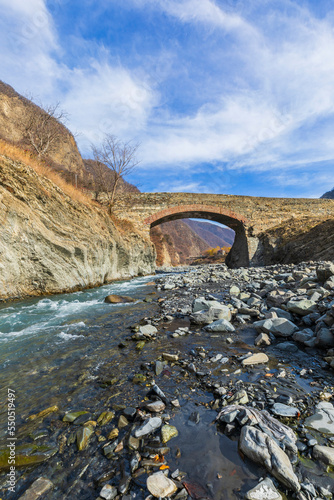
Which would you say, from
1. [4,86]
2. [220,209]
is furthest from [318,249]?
[4,86]

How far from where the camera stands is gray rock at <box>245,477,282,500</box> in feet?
4.28

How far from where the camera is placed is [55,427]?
2084 millimetres

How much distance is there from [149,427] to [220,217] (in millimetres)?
23751

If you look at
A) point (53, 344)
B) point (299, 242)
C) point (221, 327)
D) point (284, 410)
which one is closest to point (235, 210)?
point (299, 242)

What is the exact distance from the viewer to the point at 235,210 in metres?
22.9

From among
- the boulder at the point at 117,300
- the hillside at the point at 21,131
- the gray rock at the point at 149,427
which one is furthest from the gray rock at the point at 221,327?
the hillside at the point at 21,131

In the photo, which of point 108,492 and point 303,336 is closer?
point 108,492

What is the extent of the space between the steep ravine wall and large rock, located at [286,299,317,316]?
8.30 meters

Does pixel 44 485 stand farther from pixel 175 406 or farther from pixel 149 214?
pixel 149 214

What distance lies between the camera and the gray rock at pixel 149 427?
1.91 metres

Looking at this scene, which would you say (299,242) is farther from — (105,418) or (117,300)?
(105,418)

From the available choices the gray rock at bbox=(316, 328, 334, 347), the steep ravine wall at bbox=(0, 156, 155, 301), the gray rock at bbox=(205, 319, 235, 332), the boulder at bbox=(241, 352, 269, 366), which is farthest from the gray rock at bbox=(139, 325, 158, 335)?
the steep ravine wall at bbox=(0, 156, 155, 301)

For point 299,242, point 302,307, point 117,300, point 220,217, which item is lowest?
point 117,300

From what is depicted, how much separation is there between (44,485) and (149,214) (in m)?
20.8
